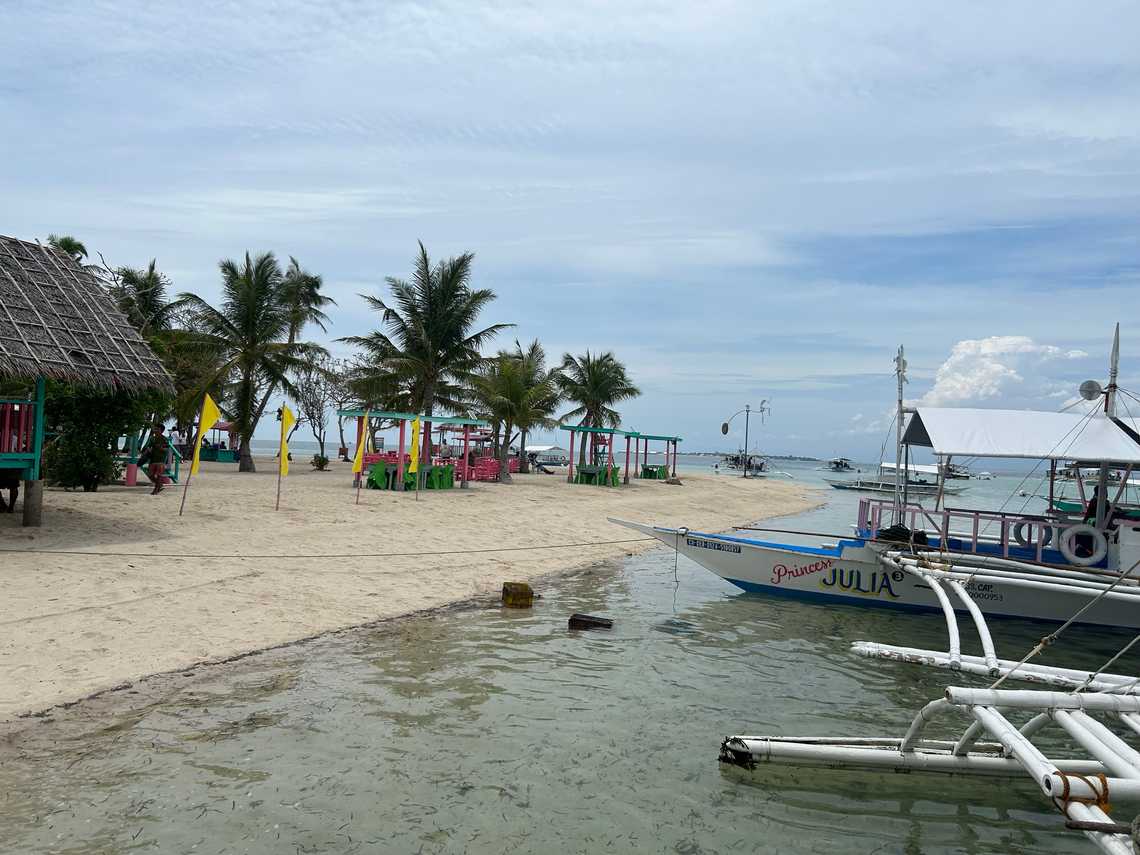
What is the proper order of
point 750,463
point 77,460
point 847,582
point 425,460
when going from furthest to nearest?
1. point 750,463
2. point 425,460
3. point 77,460
4. point 847,582

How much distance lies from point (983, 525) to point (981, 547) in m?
0.94

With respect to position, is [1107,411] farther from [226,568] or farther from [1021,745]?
Answer: [226,568]

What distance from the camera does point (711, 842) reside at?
527cm

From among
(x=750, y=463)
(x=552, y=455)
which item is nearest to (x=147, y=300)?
(x=552, y=455)

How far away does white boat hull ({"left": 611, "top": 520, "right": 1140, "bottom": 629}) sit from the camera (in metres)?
11.3

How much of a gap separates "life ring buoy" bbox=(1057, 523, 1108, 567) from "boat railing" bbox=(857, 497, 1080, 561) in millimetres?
223

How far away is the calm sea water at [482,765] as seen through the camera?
16.7 feet

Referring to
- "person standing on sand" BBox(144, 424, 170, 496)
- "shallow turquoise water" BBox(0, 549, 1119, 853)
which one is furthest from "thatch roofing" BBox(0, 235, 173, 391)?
"shallow turquoise water" BBox(0, 549, 1119, 853)

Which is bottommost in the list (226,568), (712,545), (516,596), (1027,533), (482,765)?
(482,765)

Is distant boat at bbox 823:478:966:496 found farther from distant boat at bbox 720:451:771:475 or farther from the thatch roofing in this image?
the thatch roofing

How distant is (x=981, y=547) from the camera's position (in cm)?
1232

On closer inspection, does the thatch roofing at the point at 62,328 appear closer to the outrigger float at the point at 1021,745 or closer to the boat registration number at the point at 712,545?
the boat registration number at the point at 712,545

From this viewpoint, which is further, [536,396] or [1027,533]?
[536,396]

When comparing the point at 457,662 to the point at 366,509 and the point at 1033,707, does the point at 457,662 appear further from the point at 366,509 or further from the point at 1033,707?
the point at 366,509
